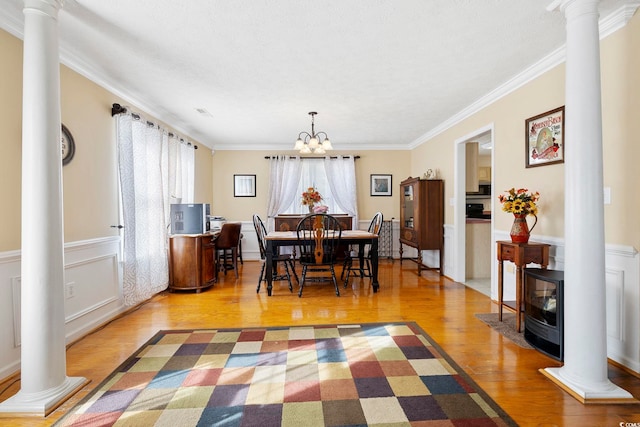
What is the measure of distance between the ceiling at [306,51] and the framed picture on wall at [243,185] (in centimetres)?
223

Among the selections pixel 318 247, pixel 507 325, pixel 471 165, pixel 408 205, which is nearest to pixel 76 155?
pixel 318 247

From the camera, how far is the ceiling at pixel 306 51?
2070mm

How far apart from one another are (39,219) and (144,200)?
1.95m

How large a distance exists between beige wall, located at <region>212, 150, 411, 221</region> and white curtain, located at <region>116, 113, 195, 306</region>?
202 centimetres

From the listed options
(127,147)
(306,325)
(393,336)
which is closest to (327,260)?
(306,325)

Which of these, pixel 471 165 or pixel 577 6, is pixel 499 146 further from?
pixel 577 6

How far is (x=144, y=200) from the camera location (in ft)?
12.0

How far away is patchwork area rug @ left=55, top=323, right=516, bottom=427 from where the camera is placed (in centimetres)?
165

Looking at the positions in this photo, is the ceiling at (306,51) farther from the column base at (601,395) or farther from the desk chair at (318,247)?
the column base at (601,395)

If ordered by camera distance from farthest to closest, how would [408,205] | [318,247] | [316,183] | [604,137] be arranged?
1. [316,183]
2. [408,205]
3. [318,247]
4. [604,137]

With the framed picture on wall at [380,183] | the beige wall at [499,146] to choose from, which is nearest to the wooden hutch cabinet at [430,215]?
the beige wall at [499,146]

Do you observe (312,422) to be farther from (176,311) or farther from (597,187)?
(176,311)

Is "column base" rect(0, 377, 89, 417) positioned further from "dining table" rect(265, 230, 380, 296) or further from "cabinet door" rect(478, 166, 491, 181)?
"cabinet door" rect(478, 166, 491, 181)

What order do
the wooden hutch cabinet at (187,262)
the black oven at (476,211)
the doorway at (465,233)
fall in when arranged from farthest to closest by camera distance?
the black oven at (476,211) < the doorway at (465,233) < the wooden hutch cabinet at (187,262)
